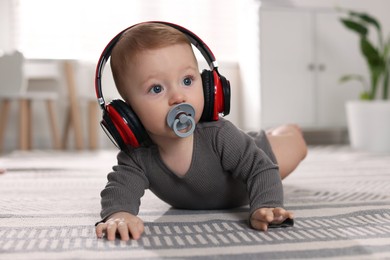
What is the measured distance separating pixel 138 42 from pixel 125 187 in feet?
0.74

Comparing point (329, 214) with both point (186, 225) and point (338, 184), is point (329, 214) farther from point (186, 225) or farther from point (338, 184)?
point (338, 184)

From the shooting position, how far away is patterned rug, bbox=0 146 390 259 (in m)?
0.59

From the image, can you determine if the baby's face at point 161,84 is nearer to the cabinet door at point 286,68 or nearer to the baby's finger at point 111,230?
the baby's finger at point 111,230

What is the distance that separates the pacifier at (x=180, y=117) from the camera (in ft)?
2.30

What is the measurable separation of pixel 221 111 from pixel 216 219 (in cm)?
17

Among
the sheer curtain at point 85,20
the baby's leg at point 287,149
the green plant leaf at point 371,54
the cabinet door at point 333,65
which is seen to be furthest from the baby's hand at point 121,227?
the sheer curtain at point 85,20

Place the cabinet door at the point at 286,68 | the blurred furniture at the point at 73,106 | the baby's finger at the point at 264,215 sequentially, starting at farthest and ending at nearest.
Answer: the blurred furniture at the point at 73,106 < the cabinet door at the point at 286,68 < the baby's finger at the point at 264,215

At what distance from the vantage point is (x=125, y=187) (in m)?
0.78

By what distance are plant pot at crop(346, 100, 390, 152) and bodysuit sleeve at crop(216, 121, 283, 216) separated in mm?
1914

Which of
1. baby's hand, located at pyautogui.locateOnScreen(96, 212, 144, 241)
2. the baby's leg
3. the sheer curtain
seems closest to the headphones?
baby's hand, located at pyautogui.locateOnScreen(96, 212, 144, 241)

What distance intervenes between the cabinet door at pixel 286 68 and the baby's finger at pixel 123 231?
2.50 meters

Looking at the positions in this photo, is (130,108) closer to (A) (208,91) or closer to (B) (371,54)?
(A) (208,91)

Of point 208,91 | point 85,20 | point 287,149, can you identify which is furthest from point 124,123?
point 85,20

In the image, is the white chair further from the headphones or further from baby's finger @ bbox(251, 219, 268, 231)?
baby's finger @ bbox(251, 219, 268, 231)
